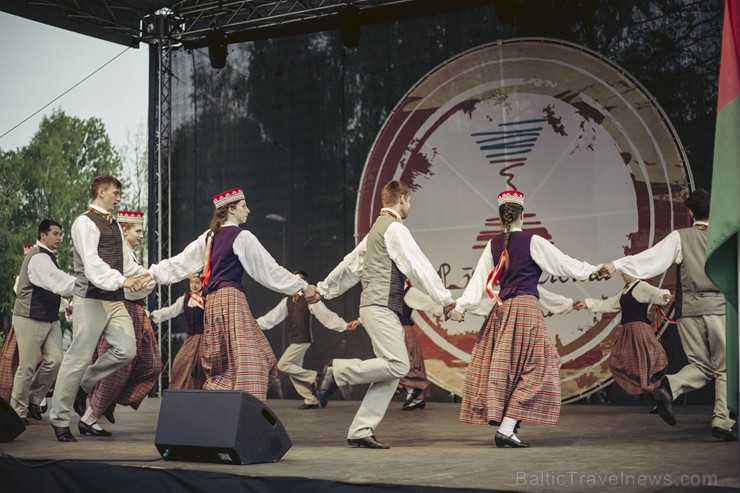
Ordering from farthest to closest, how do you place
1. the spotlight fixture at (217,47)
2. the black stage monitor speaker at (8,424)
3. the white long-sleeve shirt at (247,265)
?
the spotlight fixture at (217,47) < the black stage monitor speaker at (8,424) < the white long-sleeve shirt at (247,265)

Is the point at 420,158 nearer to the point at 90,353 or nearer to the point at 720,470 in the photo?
the point at 90,353

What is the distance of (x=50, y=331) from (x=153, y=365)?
1.11 metres

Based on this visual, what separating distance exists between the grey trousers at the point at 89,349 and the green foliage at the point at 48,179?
188 inches

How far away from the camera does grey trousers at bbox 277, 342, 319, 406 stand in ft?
26.4

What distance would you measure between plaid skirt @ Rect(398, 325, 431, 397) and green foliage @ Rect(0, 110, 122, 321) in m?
4.51

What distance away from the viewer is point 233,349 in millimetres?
4664

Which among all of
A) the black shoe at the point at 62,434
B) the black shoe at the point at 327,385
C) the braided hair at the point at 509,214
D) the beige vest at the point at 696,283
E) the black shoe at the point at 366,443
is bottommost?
the black shoe at the point at 62,434

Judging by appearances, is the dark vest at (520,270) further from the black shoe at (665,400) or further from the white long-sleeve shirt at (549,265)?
the black shoe at (665,400)

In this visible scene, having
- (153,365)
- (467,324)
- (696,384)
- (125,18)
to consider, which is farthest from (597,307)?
(125,18)

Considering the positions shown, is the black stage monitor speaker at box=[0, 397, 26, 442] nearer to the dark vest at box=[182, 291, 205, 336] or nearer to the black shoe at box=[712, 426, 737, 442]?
the dark vest at box=[182, 291, 205, 336]

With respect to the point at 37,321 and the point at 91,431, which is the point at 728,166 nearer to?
the point at 91,431

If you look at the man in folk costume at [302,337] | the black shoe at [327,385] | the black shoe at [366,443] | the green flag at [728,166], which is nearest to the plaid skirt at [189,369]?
the man in folk costume at [302,337]

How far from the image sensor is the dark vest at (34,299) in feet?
21.2

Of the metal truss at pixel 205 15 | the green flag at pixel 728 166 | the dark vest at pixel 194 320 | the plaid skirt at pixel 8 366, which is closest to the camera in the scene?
the green flag at pixel 728 166
